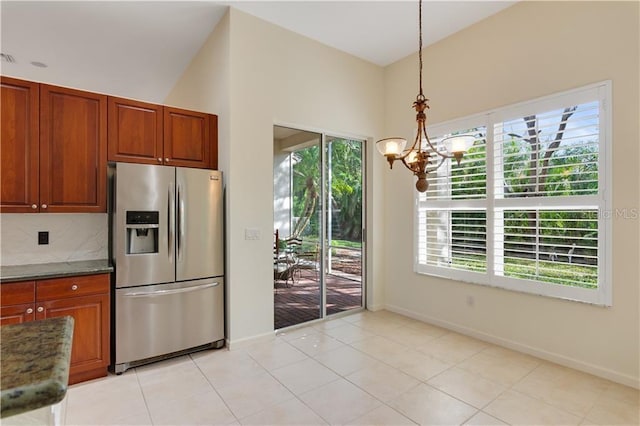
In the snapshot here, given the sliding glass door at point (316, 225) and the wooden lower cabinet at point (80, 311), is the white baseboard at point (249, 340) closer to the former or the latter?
the sliding glass door at point (316, 225)

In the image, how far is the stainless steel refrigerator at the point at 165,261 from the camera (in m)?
2.82

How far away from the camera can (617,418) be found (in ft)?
7.22

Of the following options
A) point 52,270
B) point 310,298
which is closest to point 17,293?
point 52,270

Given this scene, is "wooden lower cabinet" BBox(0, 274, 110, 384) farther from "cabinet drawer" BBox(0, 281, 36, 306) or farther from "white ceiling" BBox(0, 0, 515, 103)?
"white ceiling" BBox(0, 0, 515, 103)

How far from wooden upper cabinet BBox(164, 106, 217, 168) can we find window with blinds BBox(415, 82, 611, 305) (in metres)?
2.66

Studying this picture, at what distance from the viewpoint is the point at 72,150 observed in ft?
9.37

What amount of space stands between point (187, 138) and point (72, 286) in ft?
5.53

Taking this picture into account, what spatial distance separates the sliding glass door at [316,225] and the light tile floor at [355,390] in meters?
0.85

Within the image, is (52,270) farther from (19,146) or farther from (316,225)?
(316,225)

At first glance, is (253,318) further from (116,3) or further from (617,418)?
(116,3)

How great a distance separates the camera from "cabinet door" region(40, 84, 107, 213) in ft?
9.03

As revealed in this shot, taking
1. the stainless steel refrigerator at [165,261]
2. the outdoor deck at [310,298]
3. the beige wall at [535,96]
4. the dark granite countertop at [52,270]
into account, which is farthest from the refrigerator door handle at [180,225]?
the beige wall at [535,96]

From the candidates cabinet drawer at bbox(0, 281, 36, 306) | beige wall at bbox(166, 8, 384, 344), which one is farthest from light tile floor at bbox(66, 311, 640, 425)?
cabinet drawer at bbox(0, 281, 36, 306)

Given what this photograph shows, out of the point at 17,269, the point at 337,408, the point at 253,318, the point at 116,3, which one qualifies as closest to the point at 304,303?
the point at 253,318
